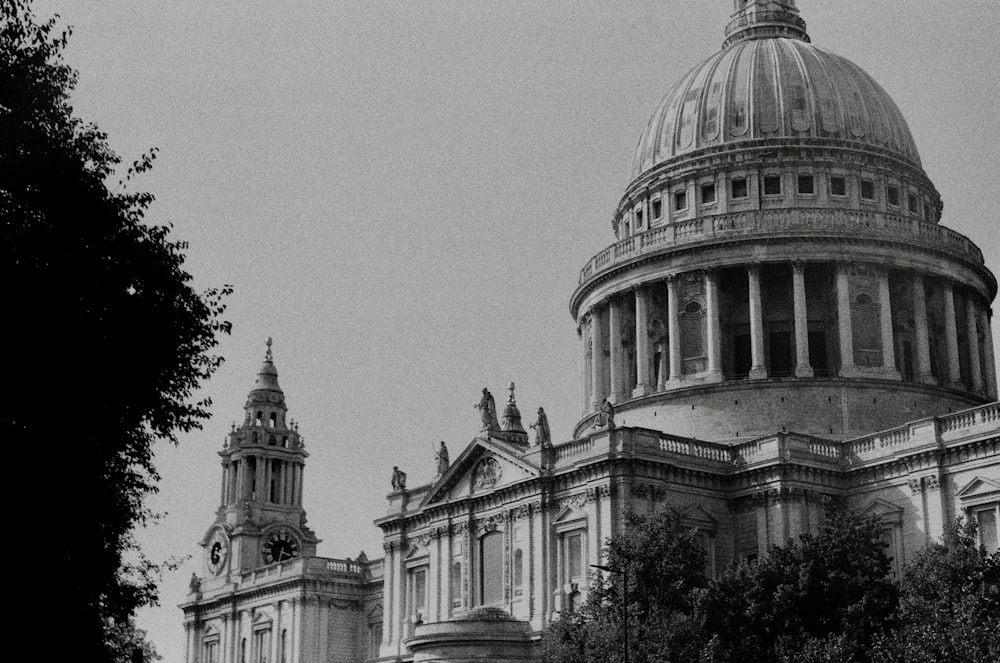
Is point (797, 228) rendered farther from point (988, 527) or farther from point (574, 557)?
point (574, 557)

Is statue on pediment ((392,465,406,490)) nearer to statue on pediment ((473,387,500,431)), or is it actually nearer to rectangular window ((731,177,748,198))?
statue on pediment ((473,387,500,431))

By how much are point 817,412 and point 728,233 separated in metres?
11.5

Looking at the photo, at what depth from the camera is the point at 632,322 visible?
94250 mm

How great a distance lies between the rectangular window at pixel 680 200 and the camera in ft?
316

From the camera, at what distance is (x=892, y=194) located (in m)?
95.4

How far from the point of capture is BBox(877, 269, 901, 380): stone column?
86.4 meters

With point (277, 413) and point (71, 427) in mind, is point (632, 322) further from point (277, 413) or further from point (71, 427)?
point (71, 427)

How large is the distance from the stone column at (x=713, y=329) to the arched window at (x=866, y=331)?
7.26 meters

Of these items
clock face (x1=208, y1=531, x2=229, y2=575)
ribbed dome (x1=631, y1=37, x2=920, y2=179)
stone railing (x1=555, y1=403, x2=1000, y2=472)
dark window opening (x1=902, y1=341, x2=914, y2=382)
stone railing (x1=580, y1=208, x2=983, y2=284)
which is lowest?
stone railing (x1=555, y1=403, x2=1000, y2=472)

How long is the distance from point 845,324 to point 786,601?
3012 centimetres

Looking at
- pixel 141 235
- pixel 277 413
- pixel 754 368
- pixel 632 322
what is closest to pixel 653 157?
pixel 632 322

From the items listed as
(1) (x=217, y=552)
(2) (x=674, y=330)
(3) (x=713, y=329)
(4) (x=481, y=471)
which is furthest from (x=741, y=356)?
(1) (x=217, y=552)

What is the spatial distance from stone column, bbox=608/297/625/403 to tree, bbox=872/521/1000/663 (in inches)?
1267

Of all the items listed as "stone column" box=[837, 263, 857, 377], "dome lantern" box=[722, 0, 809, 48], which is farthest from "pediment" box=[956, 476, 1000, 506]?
"dome lantern" box=[722, 0, 809, 48]
